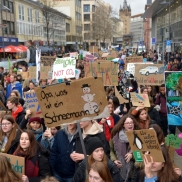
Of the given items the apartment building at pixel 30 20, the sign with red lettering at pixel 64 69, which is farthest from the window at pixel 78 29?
the sign with red lettering at pixel 64 69

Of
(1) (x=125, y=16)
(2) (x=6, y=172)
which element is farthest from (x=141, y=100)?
(1) (x=125, y=16)

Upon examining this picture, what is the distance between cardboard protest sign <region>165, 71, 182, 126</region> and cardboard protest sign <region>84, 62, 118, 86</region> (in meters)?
2.92

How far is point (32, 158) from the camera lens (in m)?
3.48

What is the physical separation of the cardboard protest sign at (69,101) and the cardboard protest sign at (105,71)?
4453mm

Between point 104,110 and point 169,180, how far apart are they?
1.05 meters

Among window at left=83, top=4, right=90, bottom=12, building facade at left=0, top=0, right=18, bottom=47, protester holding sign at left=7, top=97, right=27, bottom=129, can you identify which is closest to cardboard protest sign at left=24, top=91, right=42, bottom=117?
protester holding sign at left=7, top=97, right=27, bottom=129

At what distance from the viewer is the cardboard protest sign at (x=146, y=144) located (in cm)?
297

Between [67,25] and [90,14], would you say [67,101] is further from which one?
[90,14]

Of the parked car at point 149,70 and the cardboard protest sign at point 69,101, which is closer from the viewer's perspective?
the cardboard protest sign at point 69,101

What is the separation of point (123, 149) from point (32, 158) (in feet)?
4.20

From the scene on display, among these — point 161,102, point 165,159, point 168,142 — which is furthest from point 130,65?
point 165,159

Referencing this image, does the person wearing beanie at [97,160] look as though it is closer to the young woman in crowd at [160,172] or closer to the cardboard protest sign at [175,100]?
the young woman in crowd at [160,172]

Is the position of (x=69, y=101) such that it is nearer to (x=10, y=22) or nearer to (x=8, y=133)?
(x=8, y=133)

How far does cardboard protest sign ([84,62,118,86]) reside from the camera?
312 inches
